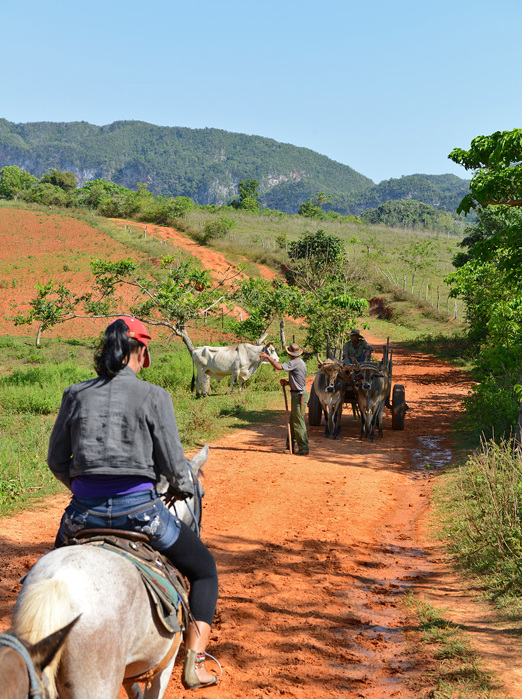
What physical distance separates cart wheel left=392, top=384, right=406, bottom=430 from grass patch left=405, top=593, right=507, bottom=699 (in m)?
8.14

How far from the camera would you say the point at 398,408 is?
13.2 meters

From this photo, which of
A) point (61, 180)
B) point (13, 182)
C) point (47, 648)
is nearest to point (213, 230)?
point (61, 180)

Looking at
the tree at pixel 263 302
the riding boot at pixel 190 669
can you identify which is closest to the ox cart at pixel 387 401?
the tree at pixel 263 302

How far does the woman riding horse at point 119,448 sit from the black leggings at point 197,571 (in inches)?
3.9

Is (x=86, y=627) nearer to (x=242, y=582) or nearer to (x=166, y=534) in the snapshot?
(x=166, y=534)

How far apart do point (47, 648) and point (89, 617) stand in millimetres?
412

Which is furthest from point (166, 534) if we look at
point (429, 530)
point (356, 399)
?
point (356, 399)

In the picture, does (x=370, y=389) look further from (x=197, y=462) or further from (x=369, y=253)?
(x=369, y=253)

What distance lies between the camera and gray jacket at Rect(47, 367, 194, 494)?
2.87 meters

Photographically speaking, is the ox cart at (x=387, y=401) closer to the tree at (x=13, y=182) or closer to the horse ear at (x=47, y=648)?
the horse ear at (x=47, y=648)

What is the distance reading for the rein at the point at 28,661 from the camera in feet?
6.23

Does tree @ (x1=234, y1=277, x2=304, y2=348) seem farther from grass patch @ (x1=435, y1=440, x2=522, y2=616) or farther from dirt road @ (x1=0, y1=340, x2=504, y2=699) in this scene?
grass patch @ (x1=435, y1=440, x2=522, y2=616)

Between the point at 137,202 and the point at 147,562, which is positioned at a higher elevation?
the point at 137,202

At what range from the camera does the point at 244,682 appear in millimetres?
4207
